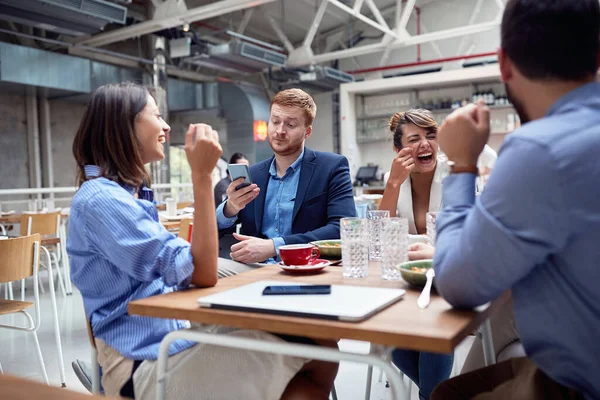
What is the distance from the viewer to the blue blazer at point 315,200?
7.63 ft

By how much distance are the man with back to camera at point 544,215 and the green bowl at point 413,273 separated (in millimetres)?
191

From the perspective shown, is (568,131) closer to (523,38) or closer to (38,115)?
(523,38)

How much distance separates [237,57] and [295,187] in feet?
18.9

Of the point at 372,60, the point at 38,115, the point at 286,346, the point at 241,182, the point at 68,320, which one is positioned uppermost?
the point at 372,60

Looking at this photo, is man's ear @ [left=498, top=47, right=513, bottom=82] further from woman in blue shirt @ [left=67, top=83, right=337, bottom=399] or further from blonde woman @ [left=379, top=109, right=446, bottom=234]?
blonde woman @ [left=379, top=109, right=446, bottom=234]

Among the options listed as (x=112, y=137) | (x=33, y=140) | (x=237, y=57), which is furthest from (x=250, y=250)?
(x=33, y=140)

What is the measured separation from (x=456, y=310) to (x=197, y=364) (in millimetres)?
592

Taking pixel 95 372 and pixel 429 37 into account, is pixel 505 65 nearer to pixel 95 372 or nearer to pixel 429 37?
pixel 95 372

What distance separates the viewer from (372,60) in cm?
1152

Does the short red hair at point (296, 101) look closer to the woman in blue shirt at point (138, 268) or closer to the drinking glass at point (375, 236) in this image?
the drinking glass at point (375, 236)

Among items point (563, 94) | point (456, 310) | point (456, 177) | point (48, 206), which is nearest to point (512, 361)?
point (456, 310)

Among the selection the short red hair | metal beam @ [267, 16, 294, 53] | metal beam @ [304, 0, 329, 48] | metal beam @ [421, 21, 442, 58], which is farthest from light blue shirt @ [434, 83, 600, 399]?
metal beam @ [421, 21, 442, 58]

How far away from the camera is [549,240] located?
2.78 feet

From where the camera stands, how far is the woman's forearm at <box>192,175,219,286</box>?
129 centimetres
